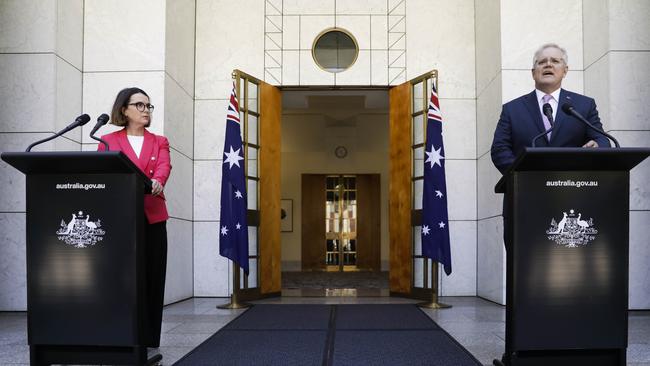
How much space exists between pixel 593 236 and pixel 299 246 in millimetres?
10368

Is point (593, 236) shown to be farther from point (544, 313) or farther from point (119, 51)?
point (119, 51)

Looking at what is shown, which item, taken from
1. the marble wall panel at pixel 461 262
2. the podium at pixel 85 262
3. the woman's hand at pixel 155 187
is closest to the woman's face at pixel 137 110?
the woman's hand at pixel 155 187

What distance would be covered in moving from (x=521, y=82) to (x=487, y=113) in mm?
548

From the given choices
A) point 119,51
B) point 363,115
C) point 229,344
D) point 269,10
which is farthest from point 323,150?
point 229,344

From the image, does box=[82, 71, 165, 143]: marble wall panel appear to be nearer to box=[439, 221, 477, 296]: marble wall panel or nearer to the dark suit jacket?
box=[439, 221, 477, 296]: marble wall panel

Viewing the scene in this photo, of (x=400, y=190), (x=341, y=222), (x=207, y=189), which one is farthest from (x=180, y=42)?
(x=341, y=222)

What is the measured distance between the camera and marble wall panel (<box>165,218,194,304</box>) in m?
5.98

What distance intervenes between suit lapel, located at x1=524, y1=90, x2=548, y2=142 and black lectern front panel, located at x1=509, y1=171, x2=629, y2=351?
51cm

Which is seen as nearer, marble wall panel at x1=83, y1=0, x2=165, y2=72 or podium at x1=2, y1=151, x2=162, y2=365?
podium at x1=2, y1=151, x2=162, y2=365

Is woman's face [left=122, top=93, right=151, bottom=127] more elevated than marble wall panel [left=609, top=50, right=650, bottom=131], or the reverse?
marble wall panel [left=609, top=50, right=650, bottom=131]

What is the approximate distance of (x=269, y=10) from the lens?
6949 millimetres

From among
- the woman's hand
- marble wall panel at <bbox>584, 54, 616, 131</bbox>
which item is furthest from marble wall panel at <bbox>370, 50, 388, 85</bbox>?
the woman's hand

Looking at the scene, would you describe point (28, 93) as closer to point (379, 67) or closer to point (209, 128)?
point (209, 128)

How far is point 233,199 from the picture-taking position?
5.99 m
